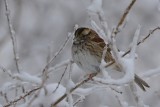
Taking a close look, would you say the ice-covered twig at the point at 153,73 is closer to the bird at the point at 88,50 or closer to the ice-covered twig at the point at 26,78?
the ice-covered twig at the point at 26,78

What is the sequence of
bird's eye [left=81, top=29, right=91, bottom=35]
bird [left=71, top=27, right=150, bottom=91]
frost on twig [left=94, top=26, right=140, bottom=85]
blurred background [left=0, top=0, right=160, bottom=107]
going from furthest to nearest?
blurred background [left=0, top=0, right=160, bottom=107] < bird's eye [left=81, top=29, right=91, bottom=35] < bird [left=71, top=27, right=150, bottom=91] < frost on twig [left=94, top=26, right=140, bottom=85]

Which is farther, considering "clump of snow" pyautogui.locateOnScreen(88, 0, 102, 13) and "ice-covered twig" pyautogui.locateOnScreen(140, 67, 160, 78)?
"ice-covered twig" pyautogui.locateOnScreen(140, 67, 160, 78)

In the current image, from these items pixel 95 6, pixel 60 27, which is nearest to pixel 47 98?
pixel 95 6

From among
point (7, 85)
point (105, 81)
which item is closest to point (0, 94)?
point (7, 85)

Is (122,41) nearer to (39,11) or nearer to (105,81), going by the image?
(39,11)

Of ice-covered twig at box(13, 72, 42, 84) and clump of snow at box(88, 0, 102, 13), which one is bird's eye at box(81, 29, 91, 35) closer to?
ice-covered twig at box(13, 72, 42, 84)

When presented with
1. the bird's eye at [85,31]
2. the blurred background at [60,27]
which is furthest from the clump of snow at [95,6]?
the blurred background at [60,27]

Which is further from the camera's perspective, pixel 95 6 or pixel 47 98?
pixel 47 98

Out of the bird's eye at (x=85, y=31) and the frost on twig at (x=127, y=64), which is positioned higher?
the bird's eye at (x=85, y=31)

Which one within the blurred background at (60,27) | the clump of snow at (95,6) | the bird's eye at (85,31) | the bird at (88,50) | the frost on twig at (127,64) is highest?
the blurred background at (60,27)

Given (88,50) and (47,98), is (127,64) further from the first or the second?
(88,50)

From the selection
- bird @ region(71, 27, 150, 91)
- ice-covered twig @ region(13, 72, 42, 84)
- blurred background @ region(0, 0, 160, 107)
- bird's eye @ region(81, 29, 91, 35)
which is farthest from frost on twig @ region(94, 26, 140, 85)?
blurred background @ region(0, 0, 160, 107)

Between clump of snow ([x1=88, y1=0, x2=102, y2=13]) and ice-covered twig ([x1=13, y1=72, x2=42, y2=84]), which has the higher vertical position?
ice-covered twig ([x1=13, y1=72, x2=42, y2=84])

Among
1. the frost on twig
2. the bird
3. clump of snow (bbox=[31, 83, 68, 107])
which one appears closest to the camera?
the frost on twig
